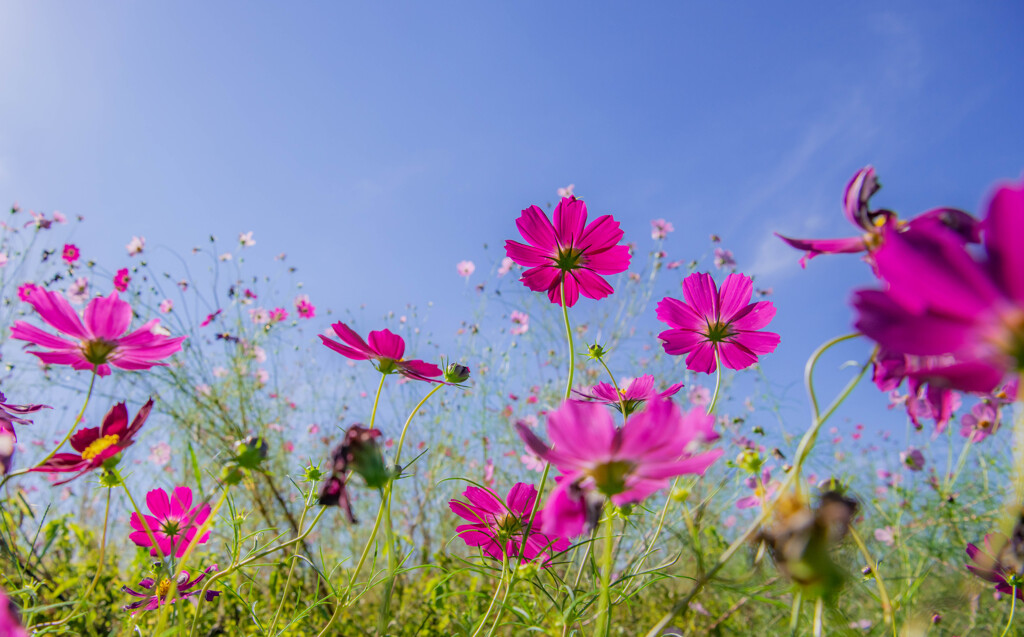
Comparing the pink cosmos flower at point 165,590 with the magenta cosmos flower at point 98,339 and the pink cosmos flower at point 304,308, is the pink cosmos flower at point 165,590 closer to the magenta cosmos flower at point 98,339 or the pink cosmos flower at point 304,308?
the magenta cosmos flower at point 98,339

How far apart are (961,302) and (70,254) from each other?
3.34 m

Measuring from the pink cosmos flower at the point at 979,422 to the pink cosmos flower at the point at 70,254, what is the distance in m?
3.33

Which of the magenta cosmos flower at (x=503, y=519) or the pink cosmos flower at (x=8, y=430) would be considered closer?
the pink cosmos flower at (x=8, y=430)

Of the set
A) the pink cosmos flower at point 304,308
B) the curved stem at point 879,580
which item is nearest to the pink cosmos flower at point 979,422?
the curved stem at point 879,580

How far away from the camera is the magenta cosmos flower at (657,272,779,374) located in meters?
0.56

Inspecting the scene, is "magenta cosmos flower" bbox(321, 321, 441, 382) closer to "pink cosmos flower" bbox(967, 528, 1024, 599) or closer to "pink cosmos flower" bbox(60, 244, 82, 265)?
"pink cosmos flower" bbox(967, 528, 1024, 599)

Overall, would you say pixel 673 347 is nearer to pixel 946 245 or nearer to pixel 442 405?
pixel 946 245

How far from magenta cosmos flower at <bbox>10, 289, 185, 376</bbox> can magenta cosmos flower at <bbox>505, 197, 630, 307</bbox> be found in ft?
1.09

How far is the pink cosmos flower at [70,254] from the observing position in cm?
261

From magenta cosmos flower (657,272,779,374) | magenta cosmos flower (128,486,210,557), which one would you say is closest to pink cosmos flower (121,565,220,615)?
magenta cosmos flower (128,486,210,557)

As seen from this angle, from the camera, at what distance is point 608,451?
0.29 meters

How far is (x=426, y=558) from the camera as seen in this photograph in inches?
71.4

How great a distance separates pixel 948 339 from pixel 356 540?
2558 millimetres

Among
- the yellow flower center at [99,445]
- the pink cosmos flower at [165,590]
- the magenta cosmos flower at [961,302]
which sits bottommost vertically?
the pink cosmos flower at [165,590]
